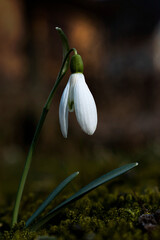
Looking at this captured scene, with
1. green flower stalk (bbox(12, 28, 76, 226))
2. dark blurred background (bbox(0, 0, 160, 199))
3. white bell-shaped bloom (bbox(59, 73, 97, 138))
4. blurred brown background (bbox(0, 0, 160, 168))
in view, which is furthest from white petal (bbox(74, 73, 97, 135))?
blurred brown background (bbox(0, 0, 160, 168))

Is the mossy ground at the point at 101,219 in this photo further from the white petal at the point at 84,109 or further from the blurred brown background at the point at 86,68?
the blurred brown background at the point at 86,68

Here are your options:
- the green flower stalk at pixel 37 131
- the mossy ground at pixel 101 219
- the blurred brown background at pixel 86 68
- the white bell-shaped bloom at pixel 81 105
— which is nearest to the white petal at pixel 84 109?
the white bell-shaped bloom at pixel 81 105

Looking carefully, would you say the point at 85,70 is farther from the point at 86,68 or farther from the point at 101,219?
the point at 101,219

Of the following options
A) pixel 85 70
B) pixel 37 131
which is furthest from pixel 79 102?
pixel 85 70

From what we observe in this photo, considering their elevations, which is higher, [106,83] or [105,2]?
[105,2]

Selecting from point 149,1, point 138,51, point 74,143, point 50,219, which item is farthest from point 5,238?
point 149,1

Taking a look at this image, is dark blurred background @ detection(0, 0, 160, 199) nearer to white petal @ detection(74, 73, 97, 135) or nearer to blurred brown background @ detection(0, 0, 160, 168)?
blurred brown background @ detection(0, 0, 160, 168)

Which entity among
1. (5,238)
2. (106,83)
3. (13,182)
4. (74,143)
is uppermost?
(106,83)

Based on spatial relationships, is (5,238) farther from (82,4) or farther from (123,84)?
(82,4)
